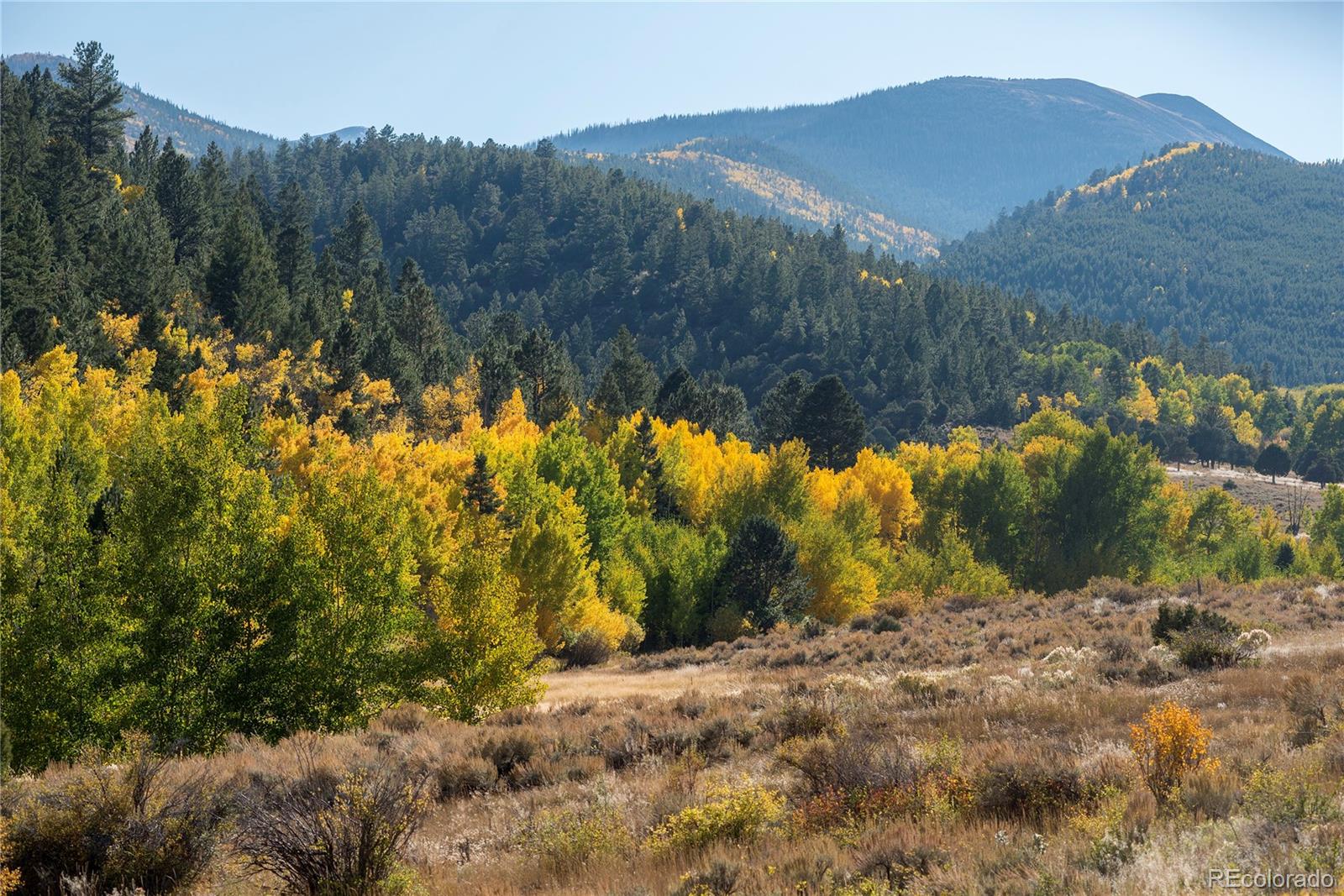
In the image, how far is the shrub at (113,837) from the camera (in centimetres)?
1209

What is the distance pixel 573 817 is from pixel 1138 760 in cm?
Answer: 751

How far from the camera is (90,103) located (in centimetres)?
9644

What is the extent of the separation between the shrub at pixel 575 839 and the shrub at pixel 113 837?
13.6 feet

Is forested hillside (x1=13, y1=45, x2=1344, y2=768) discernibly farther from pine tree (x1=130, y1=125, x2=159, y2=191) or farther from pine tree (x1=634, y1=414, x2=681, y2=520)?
pine tree (x1=130, y1=125, x2=159, y2=191)

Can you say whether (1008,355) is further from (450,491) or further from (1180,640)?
(1180,640)

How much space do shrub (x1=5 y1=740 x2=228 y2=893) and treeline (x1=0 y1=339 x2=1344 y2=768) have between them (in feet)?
26.2

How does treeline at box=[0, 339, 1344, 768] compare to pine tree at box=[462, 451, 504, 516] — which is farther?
pine tree at box=[462, 451, 504, 516]

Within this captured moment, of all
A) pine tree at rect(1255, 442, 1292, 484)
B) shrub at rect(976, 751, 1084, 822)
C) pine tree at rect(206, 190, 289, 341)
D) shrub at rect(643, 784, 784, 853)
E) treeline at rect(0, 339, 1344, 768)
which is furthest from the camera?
pine tree at rect(1255, 442, 1292, 484)

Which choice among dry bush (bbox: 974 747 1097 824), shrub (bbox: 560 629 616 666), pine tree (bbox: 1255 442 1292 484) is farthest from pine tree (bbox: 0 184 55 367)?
pine tree (bbox: 1255 442 1292 484)

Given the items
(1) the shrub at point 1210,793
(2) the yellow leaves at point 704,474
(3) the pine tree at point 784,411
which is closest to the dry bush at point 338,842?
(1) the shrub at point 1210,793

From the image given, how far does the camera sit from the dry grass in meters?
9.73

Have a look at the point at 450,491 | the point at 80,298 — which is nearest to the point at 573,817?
the point at 450,491

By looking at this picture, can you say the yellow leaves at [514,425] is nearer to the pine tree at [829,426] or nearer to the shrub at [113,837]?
the pine tree at [829,426]

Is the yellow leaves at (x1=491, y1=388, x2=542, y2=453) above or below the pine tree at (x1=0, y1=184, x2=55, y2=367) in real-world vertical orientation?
below
